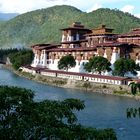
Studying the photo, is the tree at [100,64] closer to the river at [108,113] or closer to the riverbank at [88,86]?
the riverbank at [88,86]

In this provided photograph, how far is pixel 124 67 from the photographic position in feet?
186

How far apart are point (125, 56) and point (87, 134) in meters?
52.3

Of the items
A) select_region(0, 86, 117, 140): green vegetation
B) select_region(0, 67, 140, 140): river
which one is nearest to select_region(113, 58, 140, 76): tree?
select_region(0, 67, 140, 140): river

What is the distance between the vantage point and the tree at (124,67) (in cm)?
5678

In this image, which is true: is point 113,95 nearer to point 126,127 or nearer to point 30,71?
point 126,127

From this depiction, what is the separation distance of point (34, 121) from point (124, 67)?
1814 inches

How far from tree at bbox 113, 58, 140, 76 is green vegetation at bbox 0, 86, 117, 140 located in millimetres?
45070

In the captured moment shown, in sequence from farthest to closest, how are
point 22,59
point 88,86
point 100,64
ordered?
point 22,59 → point 100,64 → point 88,86

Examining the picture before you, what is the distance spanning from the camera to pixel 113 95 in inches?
1939

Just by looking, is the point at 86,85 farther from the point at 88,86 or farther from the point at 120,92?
the point at 120,92

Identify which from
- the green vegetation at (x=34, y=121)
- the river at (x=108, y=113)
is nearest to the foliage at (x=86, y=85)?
the river at (x=108, y=113)

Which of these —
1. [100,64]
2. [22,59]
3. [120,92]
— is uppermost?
[22,59]

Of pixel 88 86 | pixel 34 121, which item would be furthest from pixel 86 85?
pixel 34 121

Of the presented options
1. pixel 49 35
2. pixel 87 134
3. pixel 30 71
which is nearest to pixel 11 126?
pixel 87 134
